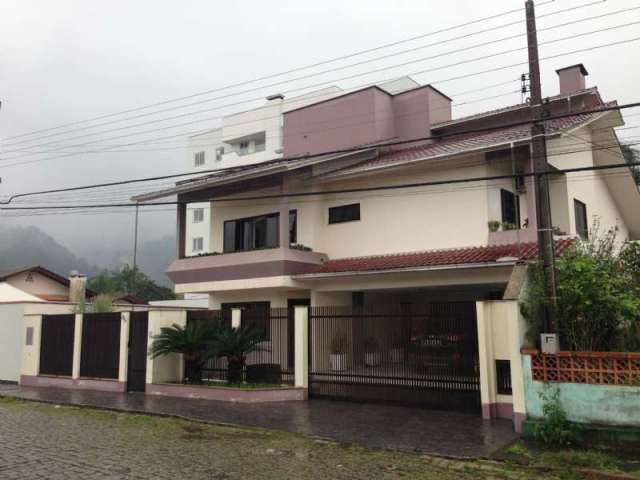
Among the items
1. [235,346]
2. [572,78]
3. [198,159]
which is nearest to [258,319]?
[235,346]

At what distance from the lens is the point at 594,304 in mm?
8992

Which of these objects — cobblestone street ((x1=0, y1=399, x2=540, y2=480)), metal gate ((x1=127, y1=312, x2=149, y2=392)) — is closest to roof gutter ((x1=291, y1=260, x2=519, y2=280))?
metal gate ((x1=127, y1=312, x2=149, y2=392))

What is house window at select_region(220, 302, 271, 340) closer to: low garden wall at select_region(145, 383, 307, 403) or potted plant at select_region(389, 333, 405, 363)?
low garden wall at select_region(145, 383, 307, 403)

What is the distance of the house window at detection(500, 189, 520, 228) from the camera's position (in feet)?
50.9

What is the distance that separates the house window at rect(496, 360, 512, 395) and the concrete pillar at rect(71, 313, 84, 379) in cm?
1213

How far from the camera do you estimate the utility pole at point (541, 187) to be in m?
9.00

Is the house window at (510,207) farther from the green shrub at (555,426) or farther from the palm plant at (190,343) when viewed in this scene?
the palm plant at (190,343)

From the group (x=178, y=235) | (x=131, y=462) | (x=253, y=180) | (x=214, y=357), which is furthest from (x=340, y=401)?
(x=178, y=235)

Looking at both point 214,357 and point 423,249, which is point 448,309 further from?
point 214,357

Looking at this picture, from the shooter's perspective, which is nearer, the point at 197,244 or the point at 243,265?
the point at 243,265

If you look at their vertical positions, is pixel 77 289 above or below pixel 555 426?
above

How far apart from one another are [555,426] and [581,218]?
31.3 feet

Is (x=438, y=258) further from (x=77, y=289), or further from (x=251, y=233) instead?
(x=77, y=289)

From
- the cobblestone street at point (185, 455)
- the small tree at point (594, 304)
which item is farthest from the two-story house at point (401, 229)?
Result: the cobblestone street at point (185, 455)
